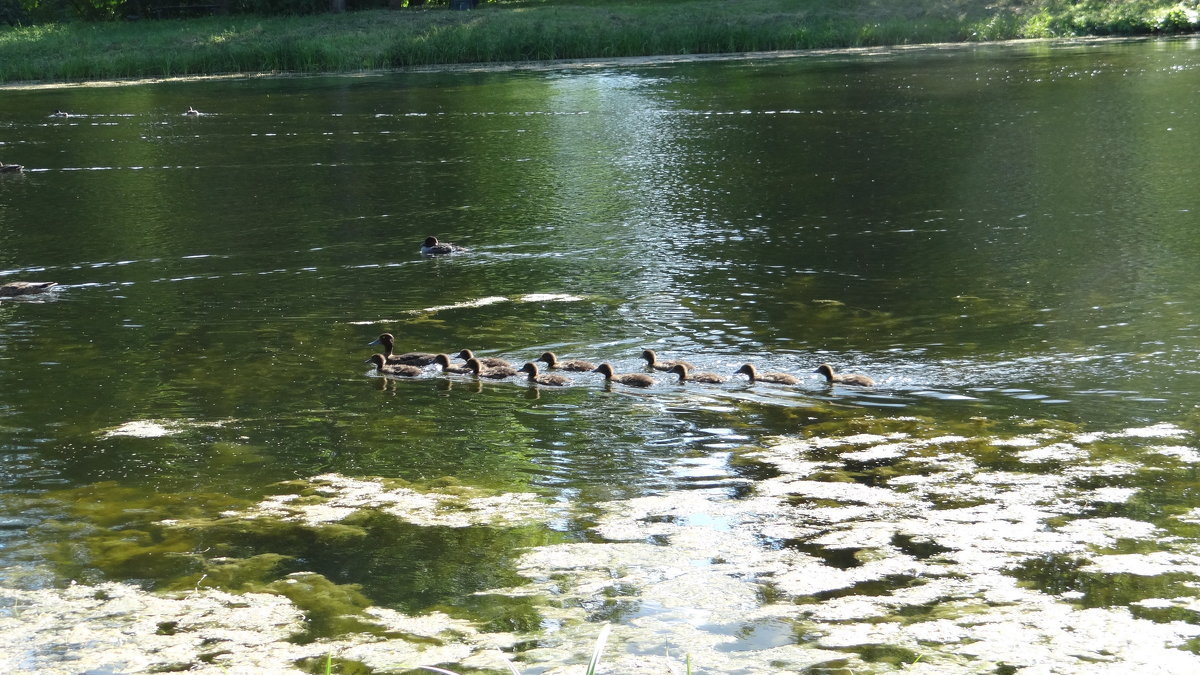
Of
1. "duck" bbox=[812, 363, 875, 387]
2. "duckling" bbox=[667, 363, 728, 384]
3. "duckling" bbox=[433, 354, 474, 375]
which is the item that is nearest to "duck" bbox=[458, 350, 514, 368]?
"duckling" bbox=[433, 354, 474, 375]

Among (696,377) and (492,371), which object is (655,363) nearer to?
(696,377)

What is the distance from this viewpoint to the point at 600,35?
49.6 metres

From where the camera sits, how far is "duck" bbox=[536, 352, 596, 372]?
1338 cm

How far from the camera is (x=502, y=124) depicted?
3300 centimetres

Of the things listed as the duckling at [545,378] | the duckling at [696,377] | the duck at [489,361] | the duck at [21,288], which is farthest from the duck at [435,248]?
the duckling at [696,377]

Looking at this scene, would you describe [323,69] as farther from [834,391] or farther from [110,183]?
[834,391]

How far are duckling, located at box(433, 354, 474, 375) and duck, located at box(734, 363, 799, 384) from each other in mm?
2865

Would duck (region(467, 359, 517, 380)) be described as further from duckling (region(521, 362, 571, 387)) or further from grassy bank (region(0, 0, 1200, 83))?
grassy bank (region(0, 0, 1200, 83))

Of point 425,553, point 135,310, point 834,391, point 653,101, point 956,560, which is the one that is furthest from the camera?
point 653,101

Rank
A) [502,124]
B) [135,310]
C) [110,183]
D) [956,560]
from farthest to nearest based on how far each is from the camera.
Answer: [502,124]
[110,183]
[135,310]
[956,560]

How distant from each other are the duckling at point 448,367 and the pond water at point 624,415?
12 centimetres

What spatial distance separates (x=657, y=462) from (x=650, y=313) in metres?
5.25

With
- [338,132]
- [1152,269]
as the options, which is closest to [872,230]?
[1152,269]

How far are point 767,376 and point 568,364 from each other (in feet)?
6.81
